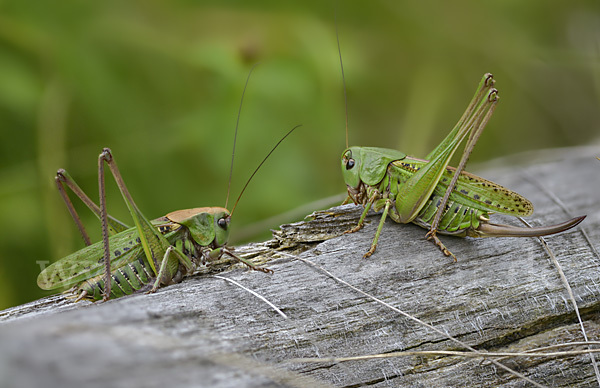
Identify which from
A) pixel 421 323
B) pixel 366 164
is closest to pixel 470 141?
pixel 366 164

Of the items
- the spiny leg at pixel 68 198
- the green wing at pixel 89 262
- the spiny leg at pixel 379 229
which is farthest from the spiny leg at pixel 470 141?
the spiny leg at pixel 68 198

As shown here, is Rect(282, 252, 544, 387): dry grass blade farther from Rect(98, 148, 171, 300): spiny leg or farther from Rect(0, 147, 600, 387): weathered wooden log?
Rect(98, 148, 171, 300): spiny leg

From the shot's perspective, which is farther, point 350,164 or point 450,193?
point 350,164

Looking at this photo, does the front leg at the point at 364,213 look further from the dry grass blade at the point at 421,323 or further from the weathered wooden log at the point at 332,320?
the dry grass blade at the point at 421,323

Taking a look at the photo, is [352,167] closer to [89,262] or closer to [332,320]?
[332,320]

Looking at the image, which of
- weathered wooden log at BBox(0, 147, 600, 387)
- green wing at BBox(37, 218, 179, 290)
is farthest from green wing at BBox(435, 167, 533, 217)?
green wing at BBox(37, 218, 179, 290)
